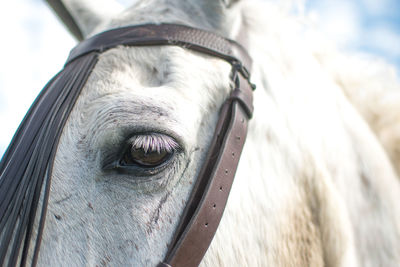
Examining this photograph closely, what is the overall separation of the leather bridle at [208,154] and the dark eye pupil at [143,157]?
0.16 meters

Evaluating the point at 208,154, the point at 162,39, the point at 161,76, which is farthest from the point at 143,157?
the point at 162,39

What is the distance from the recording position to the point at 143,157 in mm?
1177

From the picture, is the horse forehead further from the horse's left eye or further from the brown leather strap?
the horse's left eye

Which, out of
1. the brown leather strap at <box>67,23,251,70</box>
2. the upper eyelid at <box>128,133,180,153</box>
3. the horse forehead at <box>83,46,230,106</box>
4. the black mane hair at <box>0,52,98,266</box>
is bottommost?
the black mane hair at <box>0,52,98,266</box>

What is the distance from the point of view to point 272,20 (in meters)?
2.04

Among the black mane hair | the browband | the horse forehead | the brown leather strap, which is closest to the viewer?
the black mane hair

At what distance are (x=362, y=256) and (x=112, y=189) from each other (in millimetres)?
1162

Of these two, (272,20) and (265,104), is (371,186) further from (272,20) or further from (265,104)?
(272,20)

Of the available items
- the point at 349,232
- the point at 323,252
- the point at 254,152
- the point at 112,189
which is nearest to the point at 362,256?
the point at 349,232

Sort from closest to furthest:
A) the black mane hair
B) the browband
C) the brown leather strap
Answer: the black mane hair
the browband
the brown leather strap

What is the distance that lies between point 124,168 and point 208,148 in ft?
1.01

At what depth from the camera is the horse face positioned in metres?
1.08

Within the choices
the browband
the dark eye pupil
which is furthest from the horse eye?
the browband

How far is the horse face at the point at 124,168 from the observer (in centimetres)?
108
